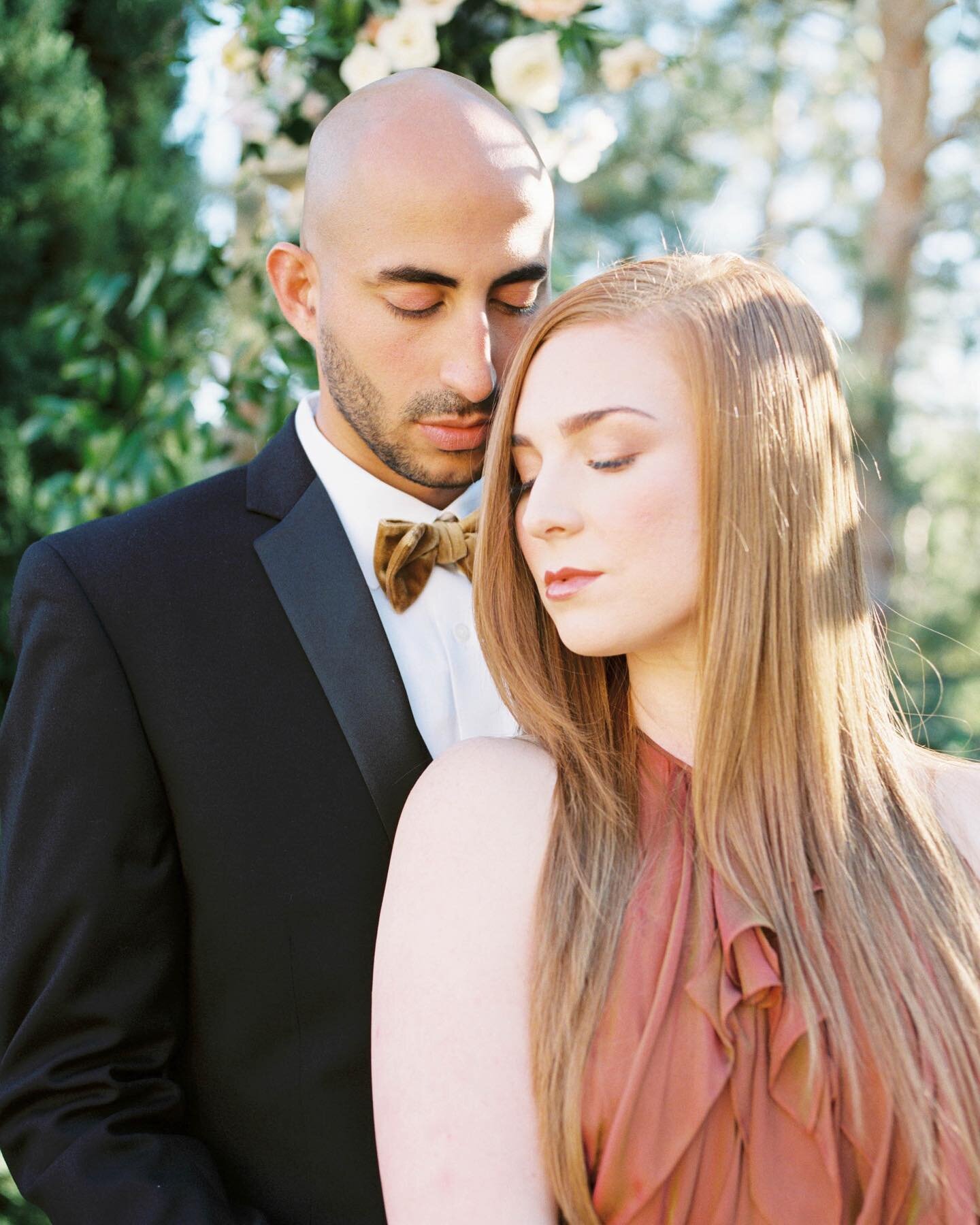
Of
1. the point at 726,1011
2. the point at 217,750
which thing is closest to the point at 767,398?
the point at 726,1011

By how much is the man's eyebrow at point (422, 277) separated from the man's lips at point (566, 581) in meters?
0.63

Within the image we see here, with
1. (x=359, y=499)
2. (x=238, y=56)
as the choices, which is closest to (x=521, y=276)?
(x=359, y=499)

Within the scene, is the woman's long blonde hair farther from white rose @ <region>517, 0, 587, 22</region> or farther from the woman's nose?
white rose @ <region>517, 0, 587, 22</region>

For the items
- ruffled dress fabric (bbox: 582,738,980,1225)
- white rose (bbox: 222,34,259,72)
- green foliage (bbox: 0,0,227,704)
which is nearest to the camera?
ruffled dress fabric (bbox: 582,738,980,1225)

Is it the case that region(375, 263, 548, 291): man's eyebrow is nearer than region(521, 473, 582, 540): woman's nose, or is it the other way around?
region(521, 473, 582, 540): woman's nose

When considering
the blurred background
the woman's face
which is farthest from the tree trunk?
the woman's face

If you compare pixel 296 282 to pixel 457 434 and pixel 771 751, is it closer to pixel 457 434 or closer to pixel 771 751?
pixel 457 434

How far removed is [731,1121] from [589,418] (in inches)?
34.0

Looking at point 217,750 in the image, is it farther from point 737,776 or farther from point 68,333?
point 68,333

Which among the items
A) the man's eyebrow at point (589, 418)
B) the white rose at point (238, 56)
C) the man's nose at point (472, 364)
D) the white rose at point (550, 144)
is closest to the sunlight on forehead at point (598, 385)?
the man's eyebrow at point (589, 418)

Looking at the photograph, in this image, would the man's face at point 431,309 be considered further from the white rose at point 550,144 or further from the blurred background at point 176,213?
the white rose at point 550,144

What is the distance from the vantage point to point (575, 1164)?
1458 millimetres

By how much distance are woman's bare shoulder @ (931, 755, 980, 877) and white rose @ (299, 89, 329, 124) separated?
2143 mm

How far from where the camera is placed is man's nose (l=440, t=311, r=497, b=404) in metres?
2.04
